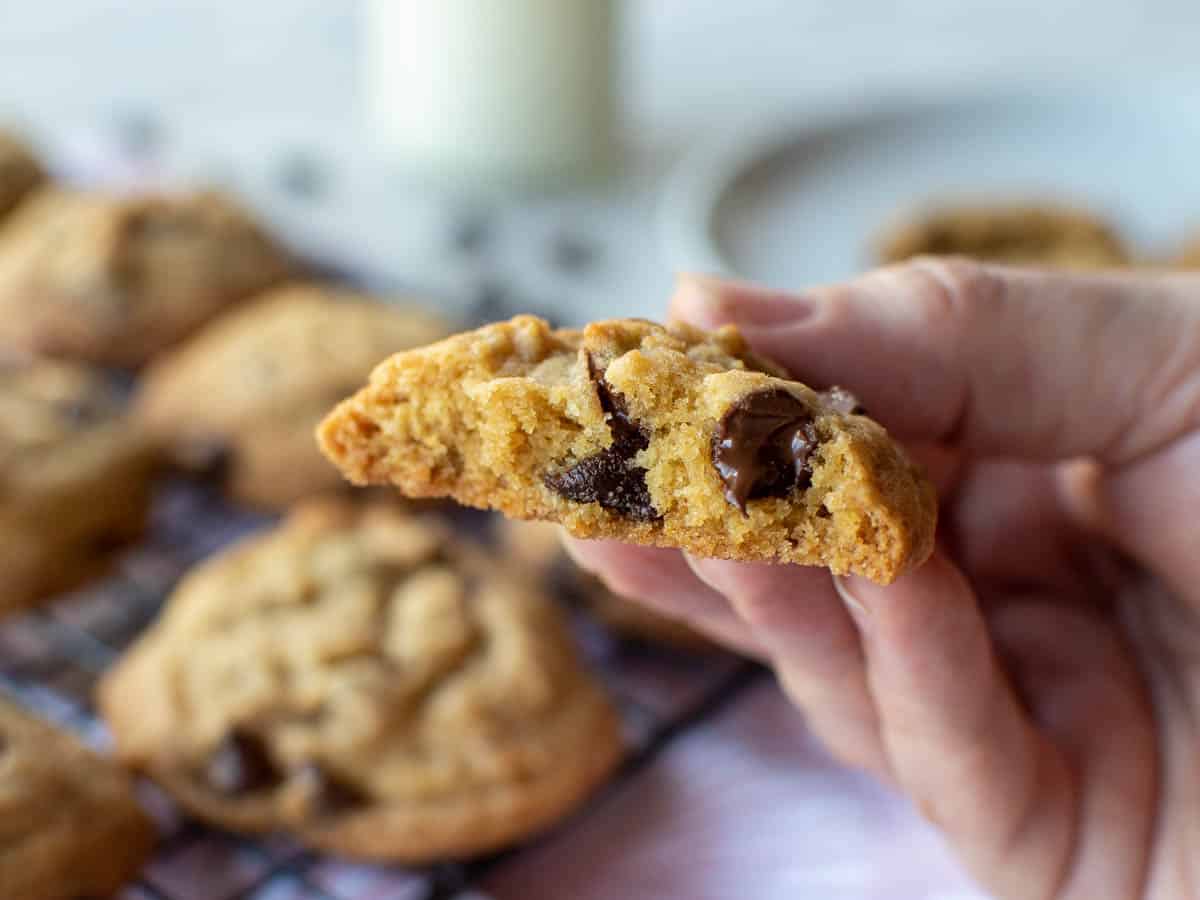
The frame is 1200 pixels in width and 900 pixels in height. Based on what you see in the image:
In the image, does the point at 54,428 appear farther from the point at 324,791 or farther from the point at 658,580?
the point at 658,580

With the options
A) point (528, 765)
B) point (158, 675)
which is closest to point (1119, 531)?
point (528, 765)

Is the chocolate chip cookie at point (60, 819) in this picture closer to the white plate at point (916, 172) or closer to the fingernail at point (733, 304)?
the fingernail at point (733, 304)

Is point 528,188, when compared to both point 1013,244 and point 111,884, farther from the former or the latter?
point 111,884

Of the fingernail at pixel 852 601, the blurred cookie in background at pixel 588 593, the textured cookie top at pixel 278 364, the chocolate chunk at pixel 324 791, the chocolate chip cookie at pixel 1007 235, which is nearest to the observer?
the fingernail at pixel 852 601

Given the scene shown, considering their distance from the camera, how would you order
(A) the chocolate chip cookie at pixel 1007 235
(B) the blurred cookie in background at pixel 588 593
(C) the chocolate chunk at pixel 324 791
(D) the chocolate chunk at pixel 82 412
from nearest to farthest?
(C) the chocolate chunk at pixel 324 791 < (B) the blurred cookie in background at pixel 588 593 < (D) the chocolate chunk at pixel 82 412 < (A) the chocolate chip cookie at pixel 1007 235

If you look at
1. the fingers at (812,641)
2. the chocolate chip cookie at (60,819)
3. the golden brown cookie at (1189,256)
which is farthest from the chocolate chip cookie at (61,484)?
the golden brown cookie at (1189,256)

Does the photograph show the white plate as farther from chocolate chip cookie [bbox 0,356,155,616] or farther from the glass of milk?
chocolate chip cookie [bbox 0,356,155,616]

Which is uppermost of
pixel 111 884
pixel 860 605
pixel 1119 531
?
pixel 860 605
